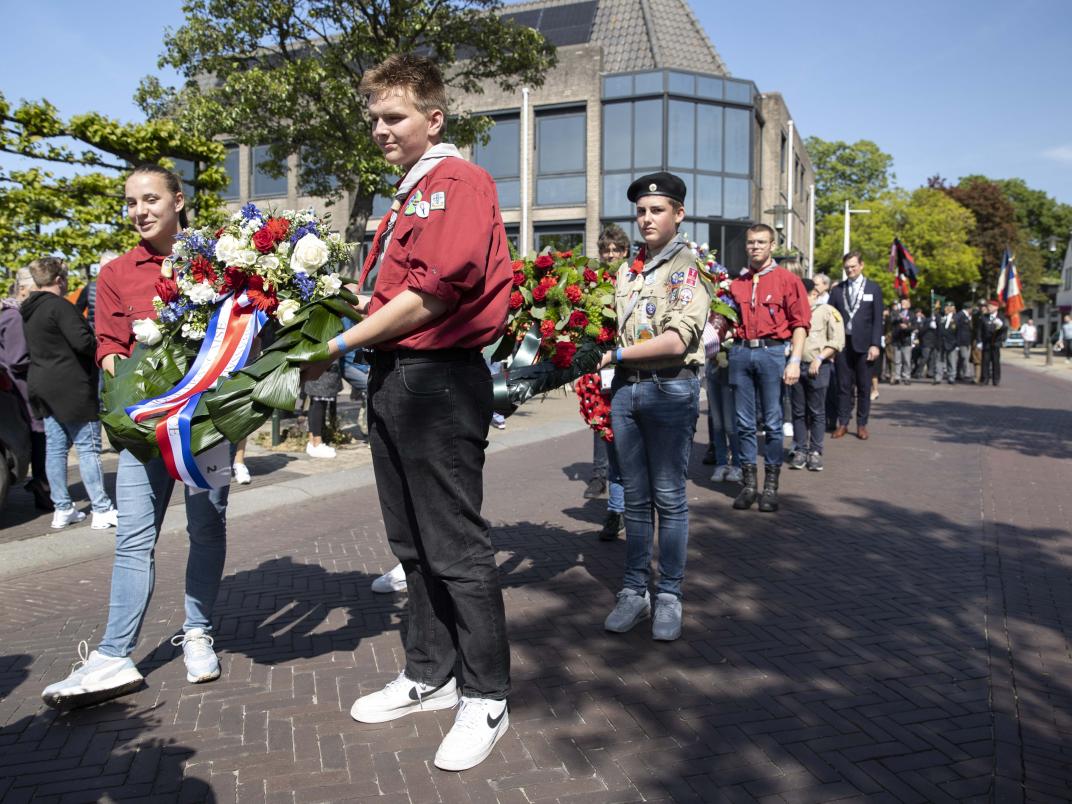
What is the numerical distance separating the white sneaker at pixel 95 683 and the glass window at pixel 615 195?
2900 centimetres

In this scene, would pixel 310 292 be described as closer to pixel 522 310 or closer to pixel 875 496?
pixel 522 310

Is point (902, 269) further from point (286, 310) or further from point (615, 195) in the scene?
point (286, 310)

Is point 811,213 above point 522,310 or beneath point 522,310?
above

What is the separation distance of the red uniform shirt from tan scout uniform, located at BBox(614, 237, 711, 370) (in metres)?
2.10

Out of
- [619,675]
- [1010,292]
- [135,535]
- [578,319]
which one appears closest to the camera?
[135,535]

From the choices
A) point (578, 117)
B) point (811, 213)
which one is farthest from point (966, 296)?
point (578, 117)

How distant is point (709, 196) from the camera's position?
1270 inches

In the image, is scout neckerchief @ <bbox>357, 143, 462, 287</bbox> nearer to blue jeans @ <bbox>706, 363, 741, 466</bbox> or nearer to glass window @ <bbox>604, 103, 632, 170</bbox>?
blue jeans @ <bbox>706, 363, 741, 466</bbox>

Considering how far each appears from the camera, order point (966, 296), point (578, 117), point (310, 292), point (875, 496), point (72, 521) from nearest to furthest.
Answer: point (310, 292)
point (72, 521)
point (875, 496)
point (578, 117)
point (966, 296)

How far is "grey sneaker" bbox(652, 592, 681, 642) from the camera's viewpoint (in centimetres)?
418

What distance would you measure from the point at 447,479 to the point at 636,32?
112 feet

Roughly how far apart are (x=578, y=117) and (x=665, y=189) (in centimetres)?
2947

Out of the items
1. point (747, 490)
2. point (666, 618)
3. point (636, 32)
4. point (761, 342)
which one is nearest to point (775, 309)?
point (761, 342)

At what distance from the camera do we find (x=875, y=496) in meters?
7.76
